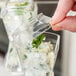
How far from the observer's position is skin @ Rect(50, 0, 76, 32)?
0.31m

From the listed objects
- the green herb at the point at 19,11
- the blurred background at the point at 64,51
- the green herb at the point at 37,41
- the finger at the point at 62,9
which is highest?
the finger at the point at 62,9

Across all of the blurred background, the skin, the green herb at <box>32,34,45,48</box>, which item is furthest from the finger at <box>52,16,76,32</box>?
the blurred background

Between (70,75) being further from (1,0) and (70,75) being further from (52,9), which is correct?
(1,0)

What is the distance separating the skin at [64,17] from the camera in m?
0.31

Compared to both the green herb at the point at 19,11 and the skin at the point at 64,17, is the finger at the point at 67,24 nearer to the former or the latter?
the skin at the point at 64,17

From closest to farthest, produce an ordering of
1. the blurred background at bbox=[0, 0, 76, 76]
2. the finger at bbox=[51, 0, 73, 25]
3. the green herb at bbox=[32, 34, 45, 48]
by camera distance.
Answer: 1. the finger at bbox=[51, 0, 73, 25]
2. the green herb at bbox=[32, 34, 45, 48]
3. the blurred background at bbox=[0, 0, 76, 76]

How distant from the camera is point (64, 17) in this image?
327 mm

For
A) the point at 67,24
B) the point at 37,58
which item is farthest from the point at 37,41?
the point at 67,24

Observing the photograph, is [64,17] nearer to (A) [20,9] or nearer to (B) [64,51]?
(A) [20,9]

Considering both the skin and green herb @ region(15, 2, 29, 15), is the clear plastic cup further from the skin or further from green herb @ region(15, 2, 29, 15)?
the skin

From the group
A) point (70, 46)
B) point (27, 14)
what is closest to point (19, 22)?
point (27, 14)

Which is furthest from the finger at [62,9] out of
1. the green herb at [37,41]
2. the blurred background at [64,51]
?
the blurred background at [64,51]

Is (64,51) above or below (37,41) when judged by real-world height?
below

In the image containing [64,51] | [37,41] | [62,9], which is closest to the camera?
[62,9]
